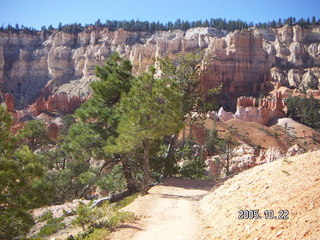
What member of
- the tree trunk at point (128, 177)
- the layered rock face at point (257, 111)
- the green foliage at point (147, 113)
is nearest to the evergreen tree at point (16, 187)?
the green foliage at point (147, 113)

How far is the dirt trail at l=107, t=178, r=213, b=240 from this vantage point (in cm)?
805

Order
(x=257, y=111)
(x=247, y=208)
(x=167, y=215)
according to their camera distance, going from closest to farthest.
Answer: (x=247, y=208) → (x=167, y=215) → (x=257, y=111)

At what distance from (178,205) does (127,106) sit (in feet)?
14.7

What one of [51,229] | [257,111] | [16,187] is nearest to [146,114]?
[51,229]

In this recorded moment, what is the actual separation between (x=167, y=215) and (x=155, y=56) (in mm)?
88034

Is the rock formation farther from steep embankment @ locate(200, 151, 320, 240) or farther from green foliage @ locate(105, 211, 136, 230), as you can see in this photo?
steep embankment @ locate(200, 151, 320, 240)

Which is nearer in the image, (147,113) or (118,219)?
(118,219)

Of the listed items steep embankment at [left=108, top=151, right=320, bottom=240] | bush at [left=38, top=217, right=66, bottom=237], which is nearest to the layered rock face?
bush at [left=38, top=217, right=66, bottom=237]

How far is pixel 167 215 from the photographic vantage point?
1006 cm

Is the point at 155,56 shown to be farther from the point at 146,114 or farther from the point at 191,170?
the point at 146,114

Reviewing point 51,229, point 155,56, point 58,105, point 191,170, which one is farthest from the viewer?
point 155,56

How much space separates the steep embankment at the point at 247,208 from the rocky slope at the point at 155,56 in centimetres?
7248

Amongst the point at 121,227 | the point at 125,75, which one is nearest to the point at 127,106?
the point at 125,75

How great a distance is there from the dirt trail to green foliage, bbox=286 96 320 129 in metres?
56.6
